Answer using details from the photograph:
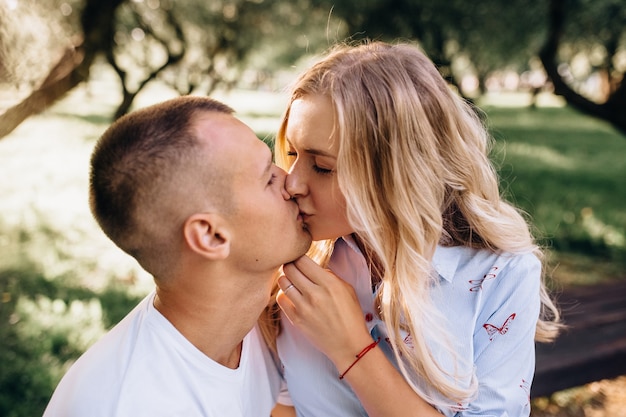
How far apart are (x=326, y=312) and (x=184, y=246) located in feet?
1.68

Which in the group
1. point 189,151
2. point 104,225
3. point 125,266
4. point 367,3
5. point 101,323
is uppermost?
point 189,151

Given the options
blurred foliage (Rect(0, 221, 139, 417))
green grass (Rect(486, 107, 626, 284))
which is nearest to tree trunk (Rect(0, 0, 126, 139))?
blurred foliage (Rect(0, 221, 139, 417))

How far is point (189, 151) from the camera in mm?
1854

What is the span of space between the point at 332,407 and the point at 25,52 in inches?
134

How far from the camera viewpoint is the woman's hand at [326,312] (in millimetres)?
1996

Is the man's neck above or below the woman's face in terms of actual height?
below

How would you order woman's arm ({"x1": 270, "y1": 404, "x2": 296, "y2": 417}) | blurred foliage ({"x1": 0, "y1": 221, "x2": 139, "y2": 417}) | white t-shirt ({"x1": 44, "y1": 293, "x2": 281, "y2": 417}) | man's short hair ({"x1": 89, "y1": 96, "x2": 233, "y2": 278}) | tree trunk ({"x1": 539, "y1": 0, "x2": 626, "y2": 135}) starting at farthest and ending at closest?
tree trunk ({"x1": 539, "y1": 0, "x2": 626, "y2": 135}), blurred foliage ({"x1": 0, "y1": 221, "x2": 139, "y2": 417}), woman's arm ({"x1": 270, "y1": 404, "x2": 296, "y2": 417}), man's short hair ({"x1": 89, "y1": 96, "x2": 233, "y2": 278}), white t-shirt ({"x1": 44, "y1": 293, "x2": 281, "y2": 417})

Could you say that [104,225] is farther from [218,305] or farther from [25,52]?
[25,52]

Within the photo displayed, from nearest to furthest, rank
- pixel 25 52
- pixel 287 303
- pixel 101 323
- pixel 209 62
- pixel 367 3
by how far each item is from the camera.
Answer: pixel 287 303 < pixel 25 52 < pixel 101 323 < pixel 367 3 < pixel 209 62

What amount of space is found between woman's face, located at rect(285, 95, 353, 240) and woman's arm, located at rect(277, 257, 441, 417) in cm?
17

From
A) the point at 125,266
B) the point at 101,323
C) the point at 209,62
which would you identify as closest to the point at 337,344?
the point at 101,323

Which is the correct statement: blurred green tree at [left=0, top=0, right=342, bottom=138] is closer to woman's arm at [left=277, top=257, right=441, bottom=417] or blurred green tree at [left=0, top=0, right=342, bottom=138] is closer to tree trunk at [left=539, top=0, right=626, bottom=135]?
woman's arm at [left=277, top=257, right=441, bottom=417]

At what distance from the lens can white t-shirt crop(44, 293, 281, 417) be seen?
5.63 feet

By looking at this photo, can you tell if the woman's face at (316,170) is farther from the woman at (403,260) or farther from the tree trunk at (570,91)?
the tree trunk at (570,91)
